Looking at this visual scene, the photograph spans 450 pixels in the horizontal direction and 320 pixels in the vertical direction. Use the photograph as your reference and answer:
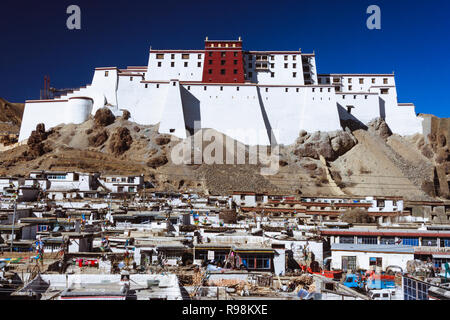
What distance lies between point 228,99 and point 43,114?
22.4 metres

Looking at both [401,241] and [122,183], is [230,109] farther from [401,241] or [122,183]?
[401,241]

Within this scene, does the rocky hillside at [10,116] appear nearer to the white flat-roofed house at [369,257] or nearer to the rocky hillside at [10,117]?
the rocky hillside at [10,117]

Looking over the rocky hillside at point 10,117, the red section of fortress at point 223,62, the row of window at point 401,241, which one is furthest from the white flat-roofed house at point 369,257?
the rocky hillside at point 10,117

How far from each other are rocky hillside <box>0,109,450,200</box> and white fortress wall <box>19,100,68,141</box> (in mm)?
2131

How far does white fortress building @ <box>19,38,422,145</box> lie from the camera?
164ft

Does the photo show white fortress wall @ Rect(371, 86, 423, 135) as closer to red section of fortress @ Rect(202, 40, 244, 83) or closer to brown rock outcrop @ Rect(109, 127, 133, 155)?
red section of fortress @ Rect(202, 40, 244, 83)

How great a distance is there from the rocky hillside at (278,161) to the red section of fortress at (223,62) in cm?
905

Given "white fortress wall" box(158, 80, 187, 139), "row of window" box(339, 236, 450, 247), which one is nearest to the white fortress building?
"white fortress wall" box(158, 80, 187, 139)

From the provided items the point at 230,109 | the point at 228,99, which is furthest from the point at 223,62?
the point at 230,109

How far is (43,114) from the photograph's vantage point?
5281 centimetres

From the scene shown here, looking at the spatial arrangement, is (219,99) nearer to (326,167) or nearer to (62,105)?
(326,167)

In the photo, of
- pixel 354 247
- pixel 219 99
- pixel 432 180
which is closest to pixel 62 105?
pixel 219 99

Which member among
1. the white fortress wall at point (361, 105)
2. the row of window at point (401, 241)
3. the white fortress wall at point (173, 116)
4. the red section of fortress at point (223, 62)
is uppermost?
the red section of fortress at point (223, 62)

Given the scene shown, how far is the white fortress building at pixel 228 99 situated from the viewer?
50031 millimetres
